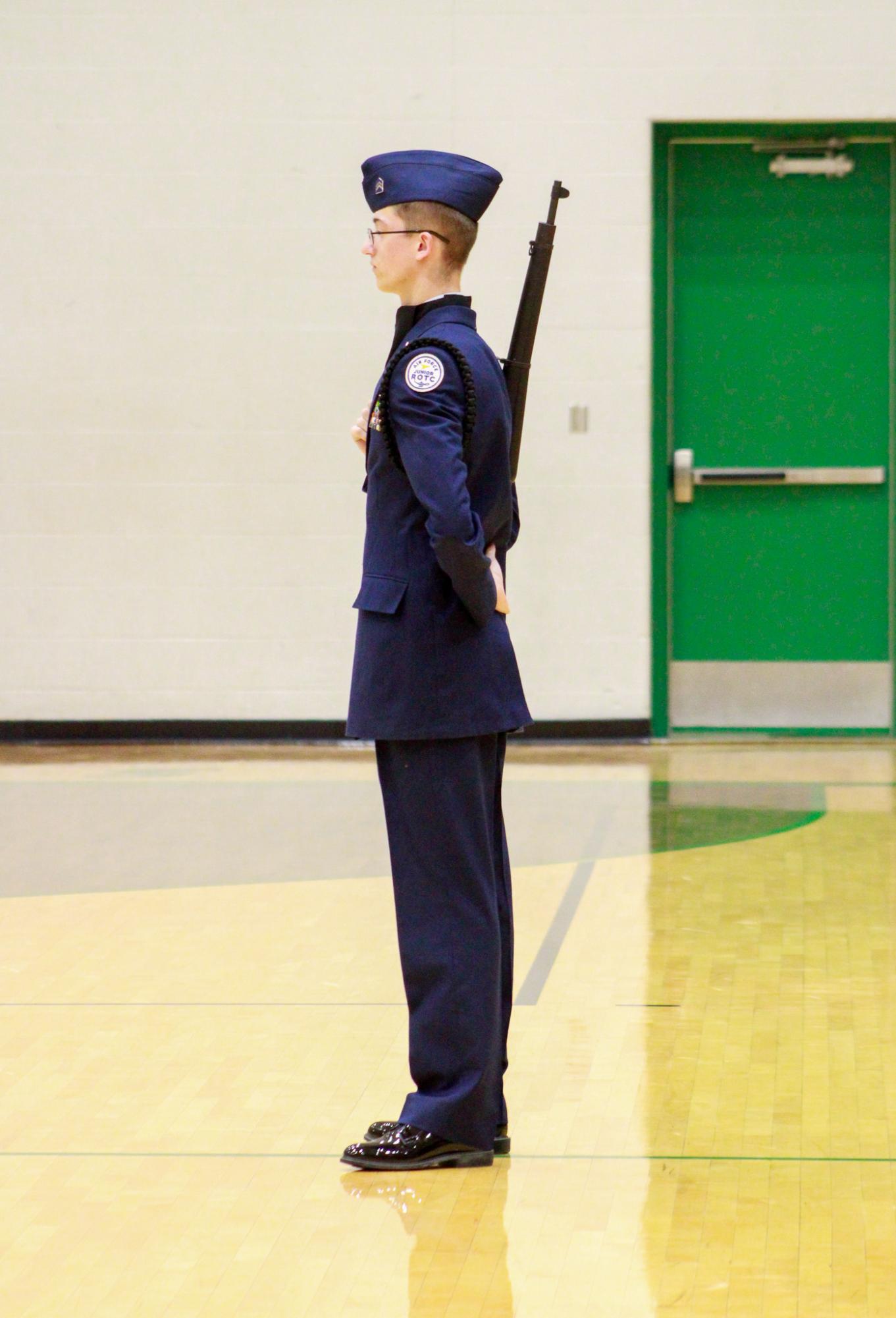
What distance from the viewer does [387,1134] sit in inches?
101

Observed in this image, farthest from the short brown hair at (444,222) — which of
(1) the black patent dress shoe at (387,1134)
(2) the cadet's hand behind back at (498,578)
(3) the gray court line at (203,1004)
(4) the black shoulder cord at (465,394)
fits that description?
(3) the gray court line at (203,1004)

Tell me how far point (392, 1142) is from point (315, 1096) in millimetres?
353

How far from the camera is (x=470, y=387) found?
2.50 meters

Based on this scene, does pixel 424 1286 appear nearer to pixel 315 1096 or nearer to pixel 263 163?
pixel 315 1096

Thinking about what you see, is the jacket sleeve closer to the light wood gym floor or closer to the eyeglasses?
the eyeglasses

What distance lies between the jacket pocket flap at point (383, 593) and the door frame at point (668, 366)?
4820 millimetres

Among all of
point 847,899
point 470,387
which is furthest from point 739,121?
point 470,387

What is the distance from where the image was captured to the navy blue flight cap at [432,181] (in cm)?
254

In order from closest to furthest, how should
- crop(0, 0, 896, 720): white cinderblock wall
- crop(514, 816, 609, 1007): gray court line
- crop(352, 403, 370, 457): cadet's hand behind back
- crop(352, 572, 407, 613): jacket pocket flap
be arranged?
1. crop(352, 572, 407, 613): jacket pocket flap
2. crop(352, 403, 370, 457): cadet's hand behind back
3. crop(514, 816, 609, 1007): gray court line
4. crop(0, 0, 896, 720): white cinderblock wall

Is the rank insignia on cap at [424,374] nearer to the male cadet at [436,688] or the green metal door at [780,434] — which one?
the male cadet at [436,688]

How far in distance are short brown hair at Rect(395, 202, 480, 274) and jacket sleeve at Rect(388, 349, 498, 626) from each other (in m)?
0.19

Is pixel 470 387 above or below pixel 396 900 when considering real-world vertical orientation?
above

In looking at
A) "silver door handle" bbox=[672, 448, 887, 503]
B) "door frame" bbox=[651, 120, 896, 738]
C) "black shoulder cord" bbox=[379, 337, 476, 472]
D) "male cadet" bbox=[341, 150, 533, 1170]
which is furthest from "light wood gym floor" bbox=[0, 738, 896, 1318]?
"silver door handle" bbox=[672, 448, 887, 503]

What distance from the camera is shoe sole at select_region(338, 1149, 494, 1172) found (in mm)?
2531
